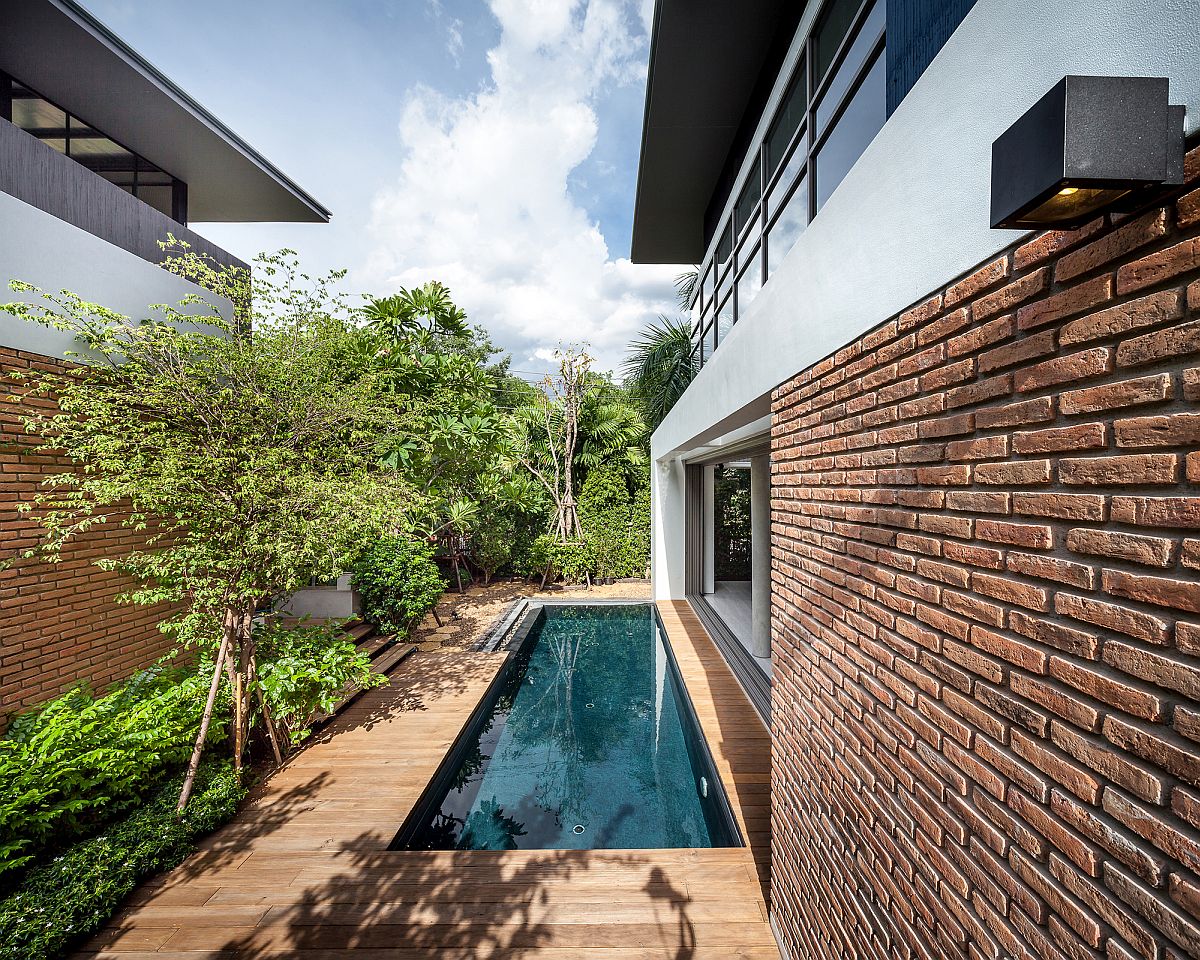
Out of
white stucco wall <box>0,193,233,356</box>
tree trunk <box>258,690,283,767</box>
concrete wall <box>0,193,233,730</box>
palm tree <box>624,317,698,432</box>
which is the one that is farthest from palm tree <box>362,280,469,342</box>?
tree trunk <box>258,690,283,767</box>

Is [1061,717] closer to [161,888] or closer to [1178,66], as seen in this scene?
[1178,66]

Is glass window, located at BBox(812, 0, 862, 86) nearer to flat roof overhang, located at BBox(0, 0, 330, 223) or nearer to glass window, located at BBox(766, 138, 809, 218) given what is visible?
glass window, located at BBox(766, 138, 809, 218)

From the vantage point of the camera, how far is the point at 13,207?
3572 millimetres

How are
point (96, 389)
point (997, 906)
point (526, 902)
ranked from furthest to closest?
point (96, 389), point (526, 902), point (997, 906)

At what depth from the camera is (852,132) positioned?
2.57 m

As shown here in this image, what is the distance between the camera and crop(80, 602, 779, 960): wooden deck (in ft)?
8.93

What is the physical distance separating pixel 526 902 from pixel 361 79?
9.48 m

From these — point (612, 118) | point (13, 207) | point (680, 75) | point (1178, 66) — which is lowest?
point (1178, 66)

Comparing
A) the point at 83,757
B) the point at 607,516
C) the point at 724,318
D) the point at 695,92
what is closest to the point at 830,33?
the point at 695,92

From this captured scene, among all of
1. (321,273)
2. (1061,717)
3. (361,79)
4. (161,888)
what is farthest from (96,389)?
(361,79)

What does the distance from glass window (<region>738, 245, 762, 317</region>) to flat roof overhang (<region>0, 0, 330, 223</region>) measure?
652 cm

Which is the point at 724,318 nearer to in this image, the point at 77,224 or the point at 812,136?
the point at 812,136

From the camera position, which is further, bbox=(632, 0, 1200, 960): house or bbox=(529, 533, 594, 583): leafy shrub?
bbox=(529, 533, 594, 583): leafy shrub

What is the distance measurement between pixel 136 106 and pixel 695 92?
6.19m
